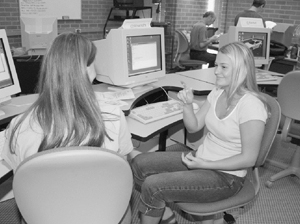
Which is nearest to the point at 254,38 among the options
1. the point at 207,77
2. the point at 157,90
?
the point at 207,77

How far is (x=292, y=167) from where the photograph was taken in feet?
8.55

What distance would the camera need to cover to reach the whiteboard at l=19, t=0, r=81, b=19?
183 inches

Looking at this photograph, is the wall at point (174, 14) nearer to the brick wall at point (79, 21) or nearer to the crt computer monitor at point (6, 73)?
the brick wall at point (79, 21)

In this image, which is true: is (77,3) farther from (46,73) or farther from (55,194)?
(55,194)

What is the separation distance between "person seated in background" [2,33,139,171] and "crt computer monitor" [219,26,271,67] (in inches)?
87.1

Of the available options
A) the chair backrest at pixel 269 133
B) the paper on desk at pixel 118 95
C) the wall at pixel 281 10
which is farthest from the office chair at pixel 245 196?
the wall at pixel 281 10

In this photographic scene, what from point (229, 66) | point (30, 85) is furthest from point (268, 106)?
point (30, 85)

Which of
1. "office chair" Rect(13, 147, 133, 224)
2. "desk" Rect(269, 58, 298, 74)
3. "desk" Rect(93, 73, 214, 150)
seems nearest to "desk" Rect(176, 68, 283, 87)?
"desk" Rect(93, 73, 214, 150)

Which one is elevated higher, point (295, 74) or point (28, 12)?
point (28, 12)

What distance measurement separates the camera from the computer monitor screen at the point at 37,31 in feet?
10.5

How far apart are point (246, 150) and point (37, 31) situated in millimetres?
2553

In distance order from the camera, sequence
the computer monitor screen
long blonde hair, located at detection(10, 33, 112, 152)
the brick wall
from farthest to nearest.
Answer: the brick wall < the computer monitor screen < long blonde hair, located at detection(10, 33, 112, 152)

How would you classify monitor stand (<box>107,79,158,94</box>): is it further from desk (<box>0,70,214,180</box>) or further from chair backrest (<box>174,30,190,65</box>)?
chair backrest (<box>174,30,190,65</box>)

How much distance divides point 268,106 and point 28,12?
4.12 m
